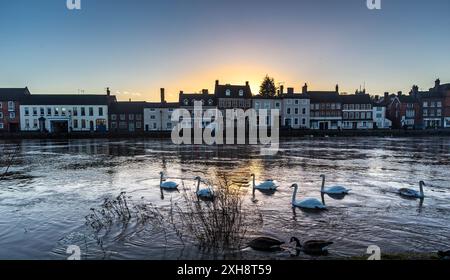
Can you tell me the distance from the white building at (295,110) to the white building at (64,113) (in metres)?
43.7

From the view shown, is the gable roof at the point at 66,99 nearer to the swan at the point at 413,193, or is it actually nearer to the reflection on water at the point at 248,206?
the reflection on water at the point at 248,206

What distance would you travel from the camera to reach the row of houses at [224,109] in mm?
78062

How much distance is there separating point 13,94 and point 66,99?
12400 millimetres

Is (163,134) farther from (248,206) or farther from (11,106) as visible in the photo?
(248,206)

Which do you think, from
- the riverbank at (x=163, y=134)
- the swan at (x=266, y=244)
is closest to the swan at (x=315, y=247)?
the swan at (x=266, y=244)

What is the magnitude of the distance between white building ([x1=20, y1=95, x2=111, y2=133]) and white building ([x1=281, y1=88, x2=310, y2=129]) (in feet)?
143

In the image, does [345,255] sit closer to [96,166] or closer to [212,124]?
[96,166]

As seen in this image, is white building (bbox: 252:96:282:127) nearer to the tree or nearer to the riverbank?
the riverbank

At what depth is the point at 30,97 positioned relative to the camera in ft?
259

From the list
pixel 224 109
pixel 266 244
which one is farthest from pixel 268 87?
pixel 266 244
